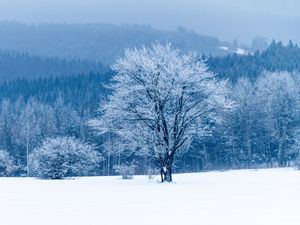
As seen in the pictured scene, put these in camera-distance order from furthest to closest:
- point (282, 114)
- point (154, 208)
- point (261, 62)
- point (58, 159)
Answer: point (261, 62) → point (282, 114) → point (58, 159) → point (154, 208)

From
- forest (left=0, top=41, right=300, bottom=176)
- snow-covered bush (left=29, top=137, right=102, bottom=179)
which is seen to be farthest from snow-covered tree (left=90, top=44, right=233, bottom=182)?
forest (left=0, top=41, right=300, bottom=176)

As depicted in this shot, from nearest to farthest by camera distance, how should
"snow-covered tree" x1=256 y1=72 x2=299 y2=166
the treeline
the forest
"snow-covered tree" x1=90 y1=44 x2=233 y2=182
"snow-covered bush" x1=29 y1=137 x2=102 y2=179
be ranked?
"snow-covered tree" x1=90 y1=44 x2=233 y2=182 → "snow-covered bush" x1=29 y1=137 x2=102 y2=179 → "snow-covered tree" x1=256 y1=72 x2=299 y2=166 → the forest → the treeline

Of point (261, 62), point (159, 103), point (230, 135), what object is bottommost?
point (159, 103)

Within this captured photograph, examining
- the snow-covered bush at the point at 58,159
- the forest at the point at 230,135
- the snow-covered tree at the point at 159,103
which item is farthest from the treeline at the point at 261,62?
the snow-covered tree at the point at 159,103

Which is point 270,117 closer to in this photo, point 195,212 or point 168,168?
point 168,168

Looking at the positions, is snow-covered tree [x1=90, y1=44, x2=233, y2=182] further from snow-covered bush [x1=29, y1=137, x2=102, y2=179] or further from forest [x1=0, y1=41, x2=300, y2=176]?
forest [x1=0, y1=41, x2=300, y2=176]

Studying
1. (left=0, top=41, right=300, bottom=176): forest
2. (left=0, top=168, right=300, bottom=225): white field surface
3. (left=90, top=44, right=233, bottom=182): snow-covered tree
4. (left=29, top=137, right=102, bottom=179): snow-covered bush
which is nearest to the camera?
(left=0, top=168, right=300, bottom=225): white field surface

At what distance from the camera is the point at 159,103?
35.7 metres

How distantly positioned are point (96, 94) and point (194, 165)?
7366 centimetres

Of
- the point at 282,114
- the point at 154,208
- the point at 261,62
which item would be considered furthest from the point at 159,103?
the point at 261,62

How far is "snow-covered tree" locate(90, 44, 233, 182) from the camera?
35.4 metres

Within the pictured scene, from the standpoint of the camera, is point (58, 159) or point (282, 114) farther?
point (282, 114)

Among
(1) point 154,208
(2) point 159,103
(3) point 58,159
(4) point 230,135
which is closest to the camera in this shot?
(1) point 154,208

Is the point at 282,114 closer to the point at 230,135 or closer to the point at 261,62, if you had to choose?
the point at 230,135
